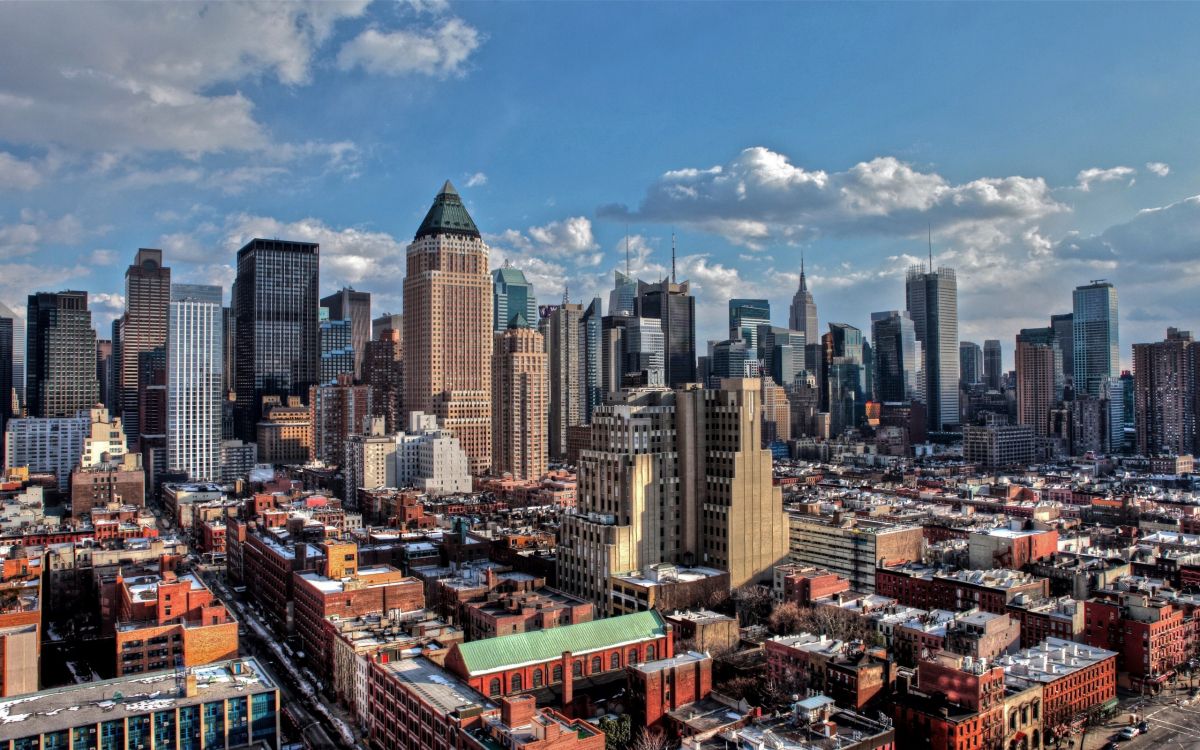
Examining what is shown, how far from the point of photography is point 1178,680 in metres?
96.5

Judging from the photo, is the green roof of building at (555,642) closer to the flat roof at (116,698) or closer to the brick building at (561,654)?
the brick building at (561,654)

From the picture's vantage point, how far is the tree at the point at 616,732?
72.6 metres

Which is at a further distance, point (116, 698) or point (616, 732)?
point (116, 698)

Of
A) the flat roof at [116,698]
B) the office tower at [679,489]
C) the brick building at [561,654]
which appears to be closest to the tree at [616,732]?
the brick building at [561,654]

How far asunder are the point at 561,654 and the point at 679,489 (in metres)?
44.9

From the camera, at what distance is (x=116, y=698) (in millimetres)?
74500

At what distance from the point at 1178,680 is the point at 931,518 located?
7993 centimetres

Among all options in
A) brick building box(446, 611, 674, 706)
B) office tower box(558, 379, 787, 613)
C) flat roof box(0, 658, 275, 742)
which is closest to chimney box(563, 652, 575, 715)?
brick building box(446, 611, 674, 706)

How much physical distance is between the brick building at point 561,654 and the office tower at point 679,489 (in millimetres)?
27120

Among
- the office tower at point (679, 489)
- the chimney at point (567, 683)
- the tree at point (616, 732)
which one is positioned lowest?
the tree at point (616, 732)

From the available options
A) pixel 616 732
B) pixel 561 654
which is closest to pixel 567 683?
pixel 561 654

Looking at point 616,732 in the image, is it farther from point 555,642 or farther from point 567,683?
point 555,642

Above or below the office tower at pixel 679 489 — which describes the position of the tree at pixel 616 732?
below

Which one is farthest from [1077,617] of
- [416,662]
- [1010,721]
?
[416,662]
